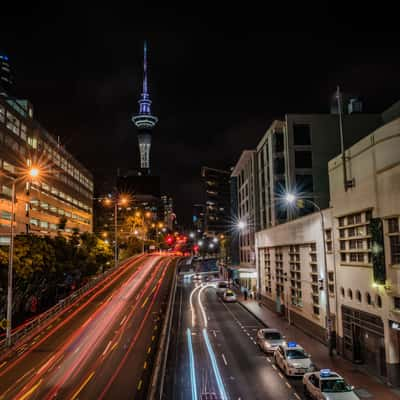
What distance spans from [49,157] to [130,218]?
151 feet

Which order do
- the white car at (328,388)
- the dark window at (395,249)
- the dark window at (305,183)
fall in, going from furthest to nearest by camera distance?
the dark window at (305,183)
the dark window at (395,249)
the white car at (328,388)

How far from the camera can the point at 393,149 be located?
66.3 ft

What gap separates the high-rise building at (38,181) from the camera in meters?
62.1

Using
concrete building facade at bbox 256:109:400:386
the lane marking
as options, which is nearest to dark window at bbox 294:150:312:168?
concrete building facade at bbox 256:109:400:386

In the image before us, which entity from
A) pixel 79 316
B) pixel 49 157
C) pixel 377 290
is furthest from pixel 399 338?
pixel 49 157

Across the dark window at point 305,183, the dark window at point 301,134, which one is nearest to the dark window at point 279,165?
the dark window at point 305,183

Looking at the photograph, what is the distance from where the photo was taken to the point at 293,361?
22.7 meters

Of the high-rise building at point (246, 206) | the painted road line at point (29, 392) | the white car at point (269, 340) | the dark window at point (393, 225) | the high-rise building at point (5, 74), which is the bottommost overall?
the painted road line at point (29, 392)

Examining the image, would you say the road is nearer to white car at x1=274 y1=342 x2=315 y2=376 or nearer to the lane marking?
white car at x1=274 y1=342 x2=315 y2=376

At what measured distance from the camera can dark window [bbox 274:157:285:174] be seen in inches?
2258

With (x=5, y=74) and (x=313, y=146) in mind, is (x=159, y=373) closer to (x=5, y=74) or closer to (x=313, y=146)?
(x=313, y=146)

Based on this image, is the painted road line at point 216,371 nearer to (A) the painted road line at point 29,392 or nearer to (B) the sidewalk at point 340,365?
(B) the sidewalk at point 340,365

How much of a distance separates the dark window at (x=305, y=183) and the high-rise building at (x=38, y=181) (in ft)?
117

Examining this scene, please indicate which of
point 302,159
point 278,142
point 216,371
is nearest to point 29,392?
point 216,371
